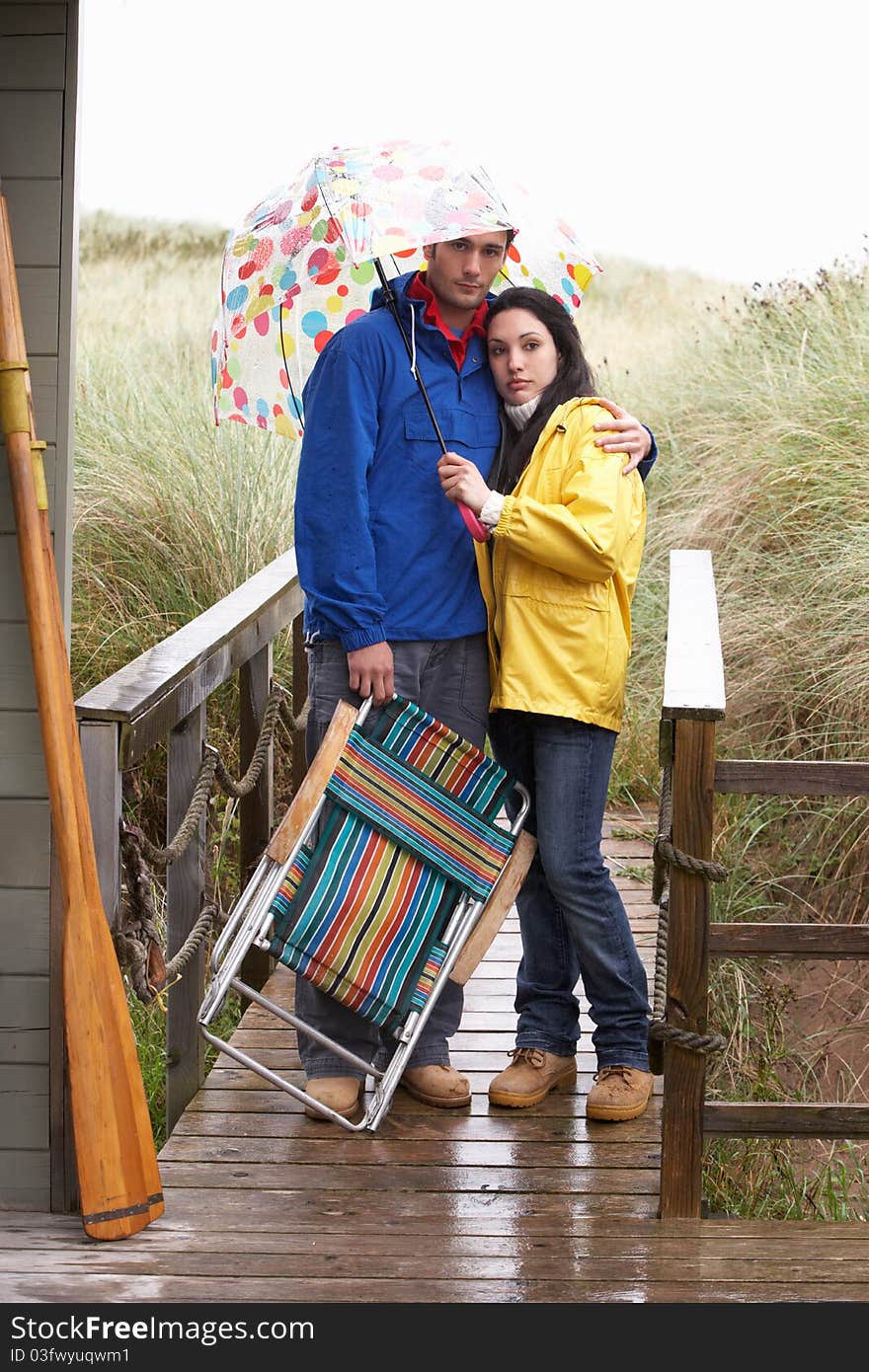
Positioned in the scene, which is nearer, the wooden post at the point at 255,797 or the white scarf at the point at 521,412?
the white scarf at the point at 521,412

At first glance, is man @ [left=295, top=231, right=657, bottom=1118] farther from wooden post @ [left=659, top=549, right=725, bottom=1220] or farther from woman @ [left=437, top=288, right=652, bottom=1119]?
wooden post @ [left=659, top=549, right=725, bottom=1220]

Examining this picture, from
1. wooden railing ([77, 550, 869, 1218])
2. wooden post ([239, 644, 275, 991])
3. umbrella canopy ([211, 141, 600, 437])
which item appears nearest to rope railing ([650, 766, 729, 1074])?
wooden railing ([77, 550, 869, 1218])

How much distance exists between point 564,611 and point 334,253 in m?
0.96

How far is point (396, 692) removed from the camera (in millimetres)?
3377

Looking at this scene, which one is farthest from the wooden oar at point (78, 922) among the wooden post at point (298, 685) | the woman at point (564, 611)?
the wooden post at point (298, 685)

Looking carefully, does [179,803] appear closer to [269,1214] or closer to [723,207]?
[269,1214]

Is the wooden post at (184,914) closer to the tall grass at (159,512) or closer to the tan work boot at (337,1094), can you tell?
the tan work boot at (337,1094)

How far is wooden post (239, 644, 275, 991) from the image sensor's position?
14.4ft

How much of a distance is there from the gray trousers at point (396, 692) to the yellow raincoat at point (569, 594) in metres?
0.14

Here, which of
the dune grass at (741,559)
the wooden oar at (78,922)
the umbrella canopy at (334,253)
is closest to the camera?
the wooden oar at (78,922)

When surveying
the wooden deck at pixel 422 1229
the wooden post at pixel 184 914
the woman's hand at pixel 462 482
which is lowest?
the wooden deck at pixel 422 1229

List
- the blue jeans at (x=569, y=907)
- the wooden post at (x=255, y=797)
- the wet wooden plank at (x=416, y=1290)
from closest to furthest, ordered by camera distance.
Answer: the wet wooden plank at (x=416, y=1290), the blue jeans at (x=569, y=907), the wooden post at (x=255, y=797)

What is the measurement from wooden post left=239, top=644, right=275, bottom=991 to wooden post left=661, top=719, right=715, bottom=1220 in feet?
5.57

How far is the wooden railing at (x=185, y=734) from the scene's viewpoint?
2.96m
